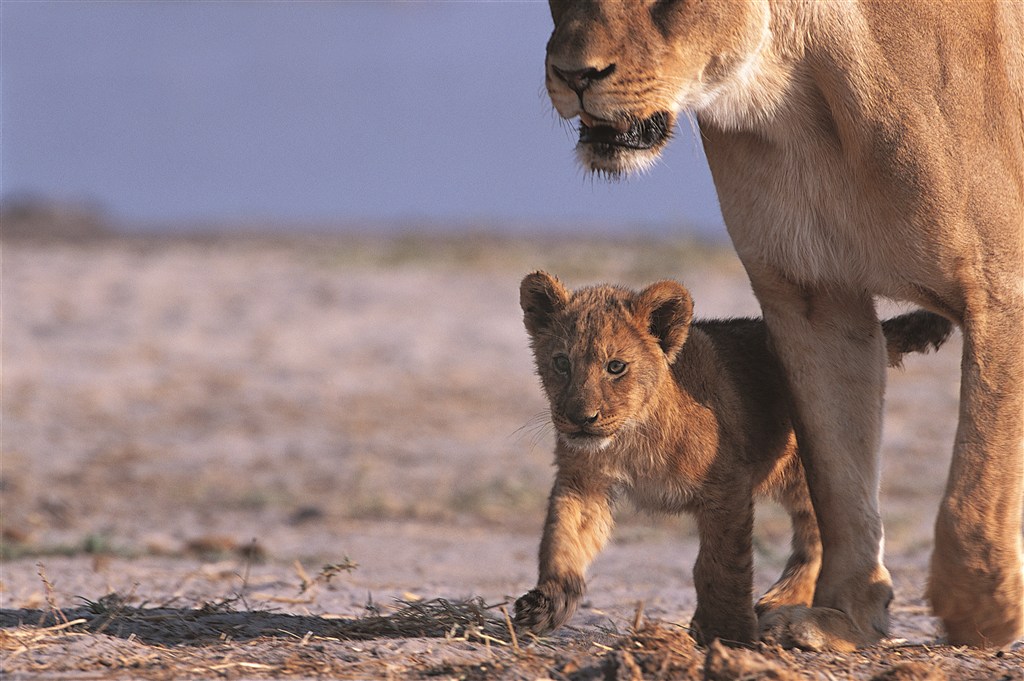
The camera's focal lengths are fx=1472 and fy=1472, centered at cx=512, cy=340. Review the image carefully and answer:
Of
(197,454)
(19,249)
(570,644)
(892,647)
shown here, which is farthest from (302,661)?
(19,249)

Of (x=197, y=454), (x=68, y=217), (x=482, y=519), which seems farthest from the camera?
(x=68, y=217)

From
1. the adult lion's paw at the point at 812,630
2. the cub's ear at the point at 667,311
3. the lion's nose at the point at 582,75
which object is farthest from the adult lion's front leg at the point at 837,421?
the lion's nose at the point at 582,75

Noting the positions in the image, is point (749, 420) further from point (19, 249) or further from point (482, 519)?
point (19, 249)

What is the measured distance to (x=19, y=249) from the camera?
23.0 metres

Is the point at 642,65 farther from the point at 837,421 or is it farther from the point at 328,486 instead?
the point at 328,486

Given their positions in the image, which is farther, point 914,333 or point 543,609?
point 914,333

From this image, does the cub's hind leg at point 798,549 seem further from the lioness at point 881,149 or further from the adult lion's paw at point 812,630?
the lioness at point 881,149

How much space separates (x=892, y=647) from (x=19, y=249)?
2090 centimetres

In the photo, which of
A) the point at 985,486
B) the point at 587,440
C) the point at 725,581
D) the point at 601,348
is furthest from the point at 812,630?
the point at 601,348

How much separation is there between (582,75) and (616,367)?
1.00 metres

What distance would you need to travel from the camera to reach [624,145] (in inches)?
156

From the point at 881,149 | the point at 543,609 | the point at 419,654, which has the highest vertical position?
the point at 881,149

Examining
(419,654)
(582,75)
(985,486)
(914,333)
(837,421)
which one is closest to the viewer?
(582,75)

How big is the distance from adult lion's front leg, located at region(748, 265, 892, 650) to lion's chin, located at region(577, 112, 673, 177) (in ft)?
2.10
